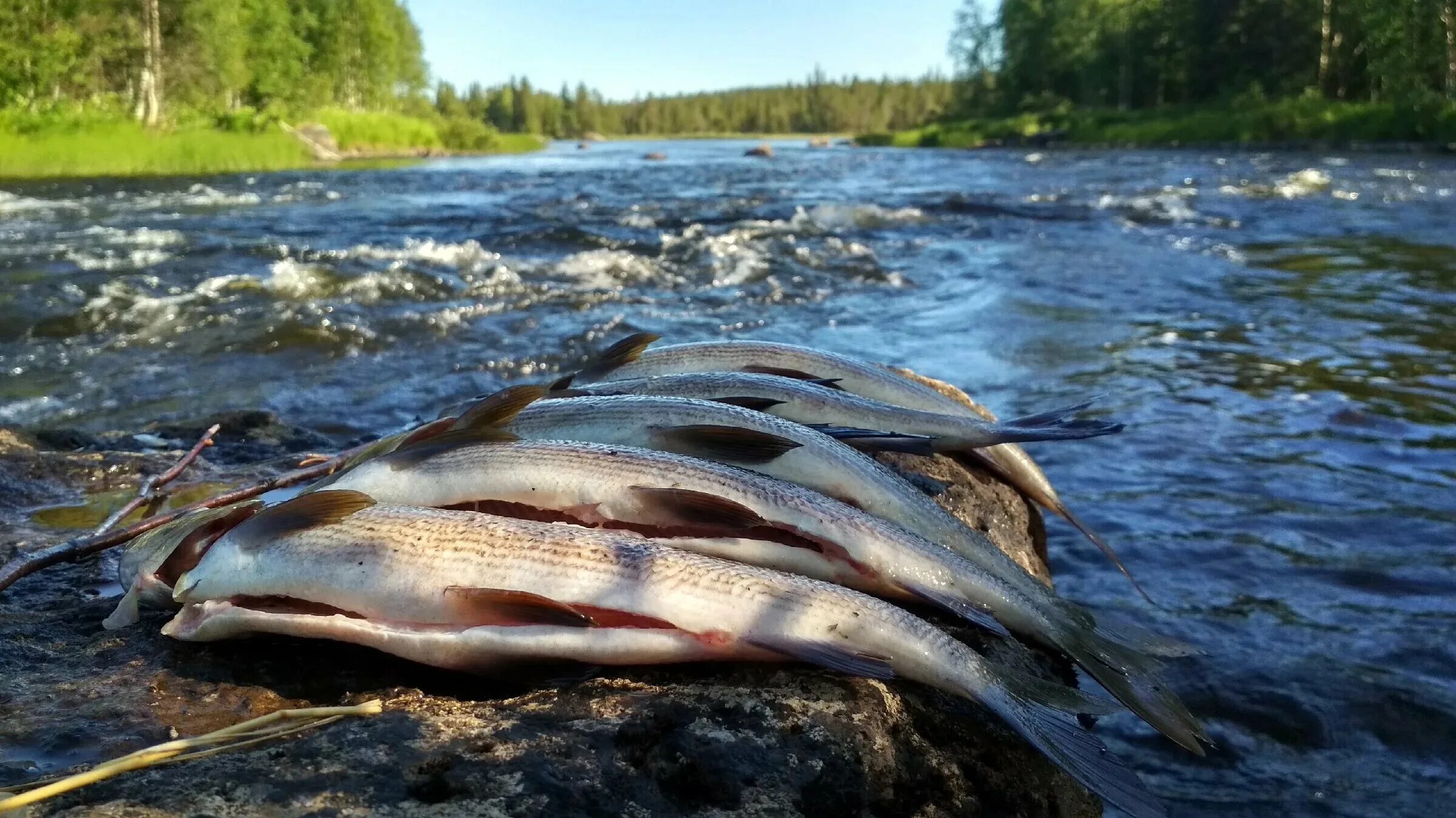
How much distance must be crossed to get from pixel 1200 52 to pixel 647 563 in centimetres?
8975

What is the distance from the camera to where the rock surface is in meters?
1.82

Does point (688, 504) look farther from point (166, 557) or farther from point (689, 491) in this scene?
point (166, 557)

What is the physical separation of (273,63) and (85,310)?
55.4 metres

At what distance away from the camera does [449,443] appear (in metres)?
2.74

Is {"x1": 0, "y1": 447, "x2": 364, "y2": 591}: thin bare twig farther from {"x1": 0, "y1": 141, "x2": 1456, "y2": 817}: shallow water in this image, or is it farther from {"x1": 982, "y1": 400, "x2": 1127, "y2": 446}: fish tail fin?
{"x1": 0, "y1": 141, "x2": 1456, "y2": 817}: shallow water

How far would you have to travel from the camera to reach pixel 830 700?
7.09ft

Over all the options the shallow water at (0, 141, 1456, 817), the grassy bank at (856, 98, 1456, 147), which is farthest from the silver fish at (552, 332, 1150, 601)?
the grassy bank at (856, 98, 1456, 147)

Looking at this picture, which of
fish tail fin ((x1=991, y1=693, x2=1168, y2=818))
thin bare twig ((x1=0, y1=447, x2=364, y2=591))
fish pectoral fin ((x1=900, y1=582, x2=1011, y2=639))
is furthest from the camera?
thin bare twig ((x1=0, y1=447, x2=364, y2=591))

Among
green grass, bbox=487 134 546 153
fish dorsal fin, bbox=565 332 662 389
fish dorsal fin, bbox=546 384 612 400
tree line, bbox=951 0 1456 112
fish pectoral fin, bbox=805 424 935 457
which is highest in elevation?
tree line, bbox=951 0 1456 112

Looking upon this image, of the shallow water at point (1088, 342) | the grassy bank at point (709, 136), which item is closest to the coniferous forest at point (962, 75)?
the shallow water at point (1088, 342)

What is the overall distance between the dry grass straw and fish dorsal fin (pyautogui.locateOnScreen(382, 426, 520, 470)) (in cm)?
79

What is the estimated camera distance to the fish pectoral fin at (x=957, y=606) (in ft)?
8.00

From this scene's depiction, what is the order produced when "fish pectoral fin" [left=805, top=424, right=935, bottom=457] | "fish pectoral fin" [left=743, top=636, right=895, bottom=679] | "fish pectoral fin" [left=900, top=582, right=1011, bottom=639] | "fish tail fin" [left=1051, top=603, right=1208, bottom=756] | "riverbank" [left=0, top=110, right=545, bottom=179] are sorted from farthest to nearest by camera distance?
1. "riverbank" [left=0, top=110, right=545, bottom=179]
2. "fish pectoral fin" [left=805, top=424, right=935, bottom=457]
3. "fish pectoral fin" [left=900, top=582, right=1011, bottom=639]
4. "fish tail fin" [left=1051, top=603, right=1208, bottom=756]
5. "fish pectoral fin" [left=743, top=636, right=895, bottom=679]

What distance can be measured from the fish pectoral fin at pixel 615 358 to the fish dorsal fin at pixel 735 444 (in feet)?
3.38
